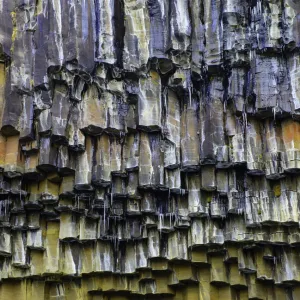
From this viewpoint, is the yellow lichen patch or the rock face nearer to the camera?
the yellow lichen patch

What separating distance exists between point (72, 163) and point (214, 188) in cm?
222

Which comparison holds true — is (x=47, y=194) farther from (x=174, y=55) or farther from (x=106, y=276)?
(x=174, y=55)

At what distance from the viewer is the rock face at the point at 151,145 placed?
12227 millimetres

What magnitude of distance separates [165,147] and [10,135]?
2.42 m

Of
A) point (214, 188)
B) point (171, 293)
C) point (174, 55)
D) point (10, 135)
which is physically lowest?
point (171, 293)

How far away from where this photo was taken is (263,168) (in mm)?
12094

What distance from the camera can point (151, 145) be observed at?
12578 millimetres

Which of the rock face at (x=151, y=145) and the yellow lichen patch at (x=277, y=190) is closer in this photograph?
the yellow lichen patch at (x=277, y=190)

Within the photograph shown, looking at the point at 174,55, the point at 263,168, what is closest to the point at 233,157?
the point at 263,168

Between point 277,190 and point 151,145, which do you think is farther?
point 151,145

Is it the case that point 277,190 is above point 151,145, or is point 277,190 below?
below

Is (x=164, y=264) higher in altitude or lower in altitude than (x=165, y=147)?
lower

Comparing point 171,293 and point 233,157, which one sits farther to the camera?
point 171,293

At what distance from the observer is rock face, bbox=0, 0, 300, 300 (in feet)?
40.1
